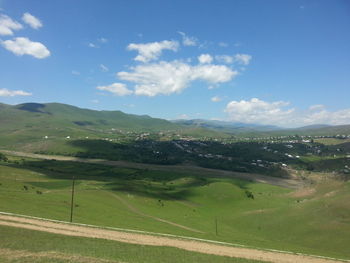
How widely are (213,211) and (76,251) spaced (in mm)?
88290

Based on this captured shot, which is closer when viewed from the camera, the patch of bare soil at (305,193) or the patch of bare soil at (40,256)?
the patch of bare soil at (40,256)

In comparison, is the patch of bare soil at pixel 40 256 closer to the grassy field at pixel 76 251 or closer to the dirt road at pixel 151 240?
the grassy field at pixel 76 251

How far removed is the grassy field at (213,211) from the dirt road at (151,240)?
10.3m

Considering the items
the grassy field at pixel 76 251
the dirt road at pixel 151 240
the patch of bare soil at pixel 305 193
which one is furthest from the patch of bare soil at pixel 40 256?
the patch of bare soil at pixel 305 193

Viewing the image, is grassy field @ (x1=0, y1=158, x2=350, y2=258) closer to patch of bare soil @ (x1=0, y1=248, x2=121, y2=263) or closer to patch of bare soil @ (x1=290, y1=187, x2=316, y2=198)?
patch of bare soil @ (x1=290, y1=187, x2=316, y2=198)

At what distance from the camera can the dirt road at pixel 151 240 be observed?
46156mm

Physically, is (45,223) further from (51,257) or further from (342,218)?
Answer: (342,218)

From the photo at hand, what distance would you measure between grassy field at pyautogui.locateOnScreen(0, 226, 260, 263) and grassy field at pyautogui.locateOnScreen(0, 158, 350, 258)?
19799 mm

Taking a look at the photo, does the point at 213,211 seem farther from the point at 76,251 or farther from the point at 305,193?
the point at 76,251

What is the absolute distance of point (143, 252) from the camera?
40812mm

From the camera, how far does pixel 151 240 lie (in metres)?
49.1

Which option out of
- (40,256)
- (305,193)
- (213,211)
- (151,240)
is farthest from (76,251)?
(305,193)

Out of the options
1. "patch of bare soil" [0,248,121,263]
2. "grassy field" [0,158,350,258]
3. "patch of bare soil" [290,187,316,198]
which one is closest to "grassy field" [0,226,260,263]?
"patch of bare soil" [0,248,121,263]

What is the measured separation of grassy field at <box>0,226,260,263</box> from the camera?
33.0m
